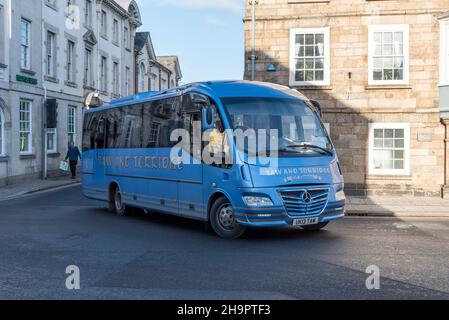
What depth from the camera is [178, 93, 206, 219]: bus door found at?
10414 millimetres

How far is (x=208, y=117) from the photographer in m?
10.1

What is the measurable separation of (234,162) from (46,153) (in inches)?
725

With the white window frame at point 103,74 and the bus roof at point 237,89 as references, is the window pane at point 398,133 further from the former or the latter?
the white window frame at point 103,74

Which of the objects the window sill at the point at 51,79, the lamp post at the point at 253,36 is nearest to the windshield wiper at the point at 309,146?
the lamp post at the point at 253,36

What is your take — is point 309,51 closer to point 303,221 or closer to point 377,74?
point 377,74

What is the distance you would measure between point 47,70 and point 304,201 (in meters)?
20.4

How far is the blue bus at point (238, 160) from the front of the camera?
9.32 meters

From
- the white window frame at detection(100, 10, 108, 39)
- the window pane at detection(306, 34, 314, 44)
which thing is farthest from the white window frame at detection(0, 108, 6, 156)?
the white window frame at detection(100, 10, 108, 39)

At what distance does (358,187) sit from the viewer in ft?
60.6

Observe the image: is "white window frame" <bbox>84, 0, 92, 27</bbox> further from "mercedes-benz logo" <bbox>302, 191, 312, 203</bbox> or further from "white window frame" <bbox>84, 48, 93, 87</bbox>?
"mercedes-benz logo" <bbox>302, 191, 312, 203</bbox>

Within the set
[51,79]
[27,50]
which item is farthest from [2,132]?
[51,79]

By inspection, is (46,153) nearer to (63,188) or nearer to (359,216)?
(63,188)

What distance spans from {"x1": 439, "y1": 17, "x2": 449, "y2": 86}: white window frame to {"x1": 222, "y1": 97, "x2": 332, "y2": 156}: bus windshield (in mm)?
9265

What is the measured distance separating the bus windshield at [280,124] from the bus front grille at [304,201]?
0.72m
